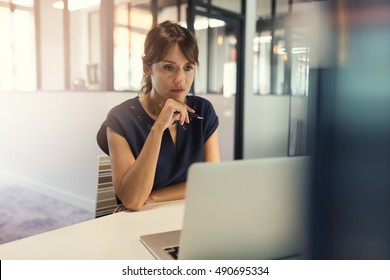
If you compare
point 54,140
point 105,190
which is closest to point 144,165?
point 105,190

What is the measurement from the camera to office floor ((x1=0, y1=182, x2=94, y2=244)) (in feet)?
5.79

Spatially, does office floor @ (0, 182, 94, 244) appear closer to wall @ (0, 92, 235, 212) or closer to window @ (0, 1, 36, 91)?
wall @ (0, 92, 235, 212)

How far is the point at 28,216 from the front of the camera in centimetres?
185

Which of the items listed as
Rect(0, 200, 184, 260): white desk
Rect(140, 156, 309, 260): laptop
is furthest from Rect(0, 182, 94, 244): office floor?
Rect(140, 156, 309, 260): laptop

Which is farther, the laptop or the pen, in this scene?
the pen

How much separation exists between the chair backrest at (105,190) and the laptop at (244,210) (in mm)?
584

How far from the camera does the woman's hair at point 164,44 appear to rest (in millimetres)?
1160

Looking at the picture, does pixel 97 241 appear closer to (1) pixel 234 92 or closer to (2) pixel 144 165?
(2) pixel 144 165

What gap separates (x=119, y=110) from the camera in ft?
3.88

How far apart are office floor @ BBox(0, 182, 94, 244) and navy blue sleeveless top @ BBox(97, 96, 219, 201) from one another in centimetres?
80

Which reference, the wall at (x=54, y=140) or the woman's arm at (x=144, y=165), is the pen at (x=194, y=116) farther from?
the wall at (x=54, y=140)

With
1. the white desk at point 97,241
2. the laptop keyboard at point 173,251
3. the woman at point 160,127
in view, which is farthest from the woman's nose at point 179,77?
the laptop keyboard at point 173,251
